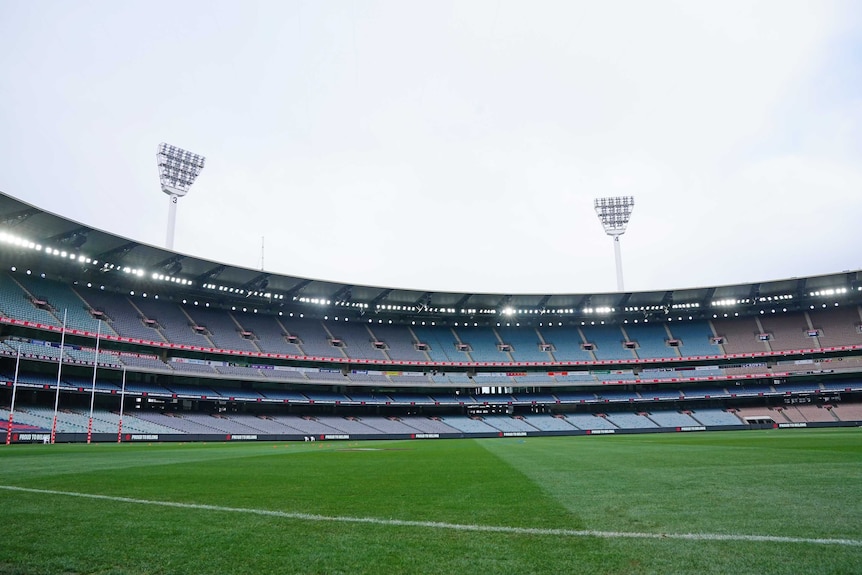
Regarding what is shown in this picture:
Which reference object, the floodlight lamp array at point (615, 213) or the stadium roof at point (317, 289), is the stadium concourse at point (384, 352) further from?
the floodlight lamp array at point (615, 213)

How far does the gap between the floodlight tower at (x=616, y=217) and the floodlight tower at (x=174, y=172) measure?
162 ft

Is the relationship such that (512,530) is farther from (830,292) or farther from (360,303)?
(830,292)

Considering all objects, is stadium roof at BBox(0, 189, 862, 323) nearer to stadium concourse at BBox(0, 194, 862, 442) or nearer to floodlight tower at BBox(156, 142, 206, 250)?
stadium concourse at BBox(0, 194, 862, 442)

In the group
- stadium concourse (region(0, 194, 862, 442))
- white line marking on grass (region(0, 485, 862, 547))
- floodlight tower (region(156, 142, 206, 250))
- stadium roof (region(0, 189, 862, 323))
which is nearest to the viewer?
white line marking on grass (region(0, 485, 862, 547))

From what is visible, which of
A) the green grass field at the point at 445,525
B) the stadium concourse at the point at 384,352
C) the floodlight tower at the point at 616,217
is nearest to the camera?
the green grass field at the point at 445,525

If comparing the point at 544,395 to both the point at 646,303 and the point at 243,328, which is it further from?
the point at 243,328

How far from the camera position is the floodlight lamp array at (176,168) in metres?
52.5

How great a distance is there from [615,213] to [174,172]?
5298cm

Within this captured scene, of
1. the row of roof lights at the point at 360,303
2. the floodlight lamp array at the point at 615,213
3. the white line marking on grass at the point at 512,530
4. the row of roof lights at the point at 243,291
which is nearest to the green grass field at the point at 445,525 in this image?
the white line marking on grass at the point at 512,530

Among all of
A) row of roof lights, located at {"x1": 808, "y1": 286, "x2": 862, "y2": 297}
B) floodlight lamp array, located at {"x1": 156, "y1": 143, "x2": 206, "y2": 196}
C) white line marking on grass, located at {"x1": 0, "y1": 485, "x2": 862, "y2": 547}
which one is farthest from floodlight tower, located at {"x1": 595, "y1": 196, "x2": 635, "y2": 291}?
white line marking on grass, located at {"x1": 0, "y1": 485, "x2": 862, "y2": 547}

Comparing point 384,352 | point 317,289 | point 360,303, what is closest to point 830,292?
point 384,352

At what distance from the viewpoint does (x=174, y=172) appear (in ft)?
173

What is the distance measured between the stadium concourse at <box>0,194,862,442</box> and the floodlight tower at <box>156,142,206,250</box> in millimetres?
7856

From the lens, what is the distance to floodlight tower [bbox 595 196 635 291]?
69.1 metres
